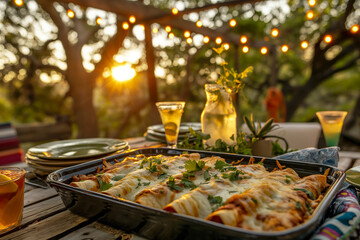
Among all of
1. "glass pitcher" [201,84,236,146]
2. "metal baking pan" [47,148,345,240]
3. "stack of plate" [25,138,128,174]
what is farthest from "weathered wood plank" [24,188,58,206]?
"glass pitcher" [201,84,236,146]

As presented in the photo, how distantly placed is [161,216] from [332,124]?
147 cm

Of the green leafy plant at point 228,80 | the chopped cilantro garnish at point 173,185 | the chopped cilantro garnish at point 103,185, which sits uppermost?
the green leafy plant at point 228,80

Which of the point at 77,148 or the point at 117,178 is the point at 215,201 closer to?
the point at 117,178

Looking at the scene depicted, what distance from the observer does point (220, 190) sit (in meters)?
0.98

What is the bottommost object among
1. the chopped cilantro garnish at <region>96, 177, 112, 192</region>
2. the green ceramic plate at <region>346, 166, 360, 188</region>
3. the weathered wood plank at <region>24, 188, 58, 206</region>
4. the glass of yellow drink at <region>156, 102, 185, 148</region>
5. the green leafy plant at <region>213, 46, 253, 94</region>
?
the weathered wood plank at <region>24, 188, 58, 206</region>

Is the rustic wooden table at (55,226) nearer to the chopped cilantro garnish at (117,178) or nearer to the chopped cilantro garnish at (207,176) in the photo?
the chopped cilantro garnish at (117,178)

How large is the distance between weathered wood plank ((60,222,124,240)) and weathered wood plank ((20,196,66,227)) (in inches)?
9.1

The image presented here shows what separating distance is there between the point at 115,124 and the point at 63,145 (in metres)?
8.52

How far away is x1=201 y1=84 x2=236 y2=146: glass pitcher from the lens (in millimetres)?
1788

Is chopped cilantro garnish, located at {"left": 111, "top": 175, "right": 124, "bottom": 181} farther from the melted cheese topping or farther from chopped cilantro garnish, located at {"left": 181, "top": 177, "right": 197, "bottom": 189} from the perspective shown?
chopped cilantro garnish, located at {"left": 181, "top": 177, "right": 197, "bottom": 189}

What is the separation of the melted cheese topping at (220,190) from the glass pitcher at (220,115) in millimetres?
473

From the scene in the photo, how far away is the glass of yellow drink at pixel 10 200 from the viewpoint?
3.24 ft

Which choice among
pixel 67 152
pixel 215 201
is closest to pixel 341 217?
pixel 215 201

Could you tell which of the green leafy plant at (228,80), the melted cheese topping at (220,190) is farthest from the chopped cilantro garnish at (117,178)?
the green leafy plant at (228,80)
